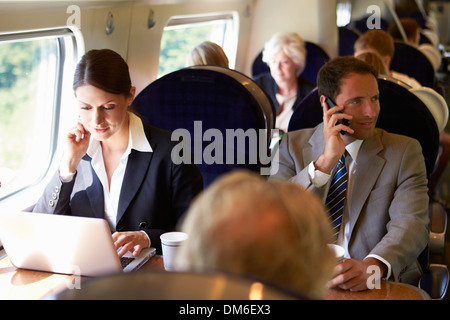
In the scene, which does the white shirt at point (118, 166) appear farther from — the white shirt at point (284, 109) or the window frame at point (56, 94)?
the white shirt at point (284, 109)

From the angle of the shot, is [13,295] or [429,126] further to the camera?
[429,126]

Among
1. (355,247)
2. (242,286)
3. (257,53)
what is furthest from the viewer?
(257,53)

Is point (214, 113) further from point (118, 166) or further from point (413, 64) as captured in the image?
point (413, 64)

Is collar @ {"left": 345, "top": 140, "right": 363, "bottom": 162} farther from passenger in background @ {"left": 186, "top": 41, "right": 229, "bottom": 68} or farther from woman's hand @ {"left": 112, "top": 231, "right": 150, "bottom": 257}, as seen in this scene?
passenger in background @ {"left": 186, "top": 41, "right": 229, "bottom": 68}

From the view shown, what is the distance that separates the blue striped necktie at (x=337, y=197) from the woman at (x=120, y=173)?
48 centimetres

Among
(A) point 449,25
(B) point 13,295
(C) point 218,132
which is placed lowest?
(B) point 13,295

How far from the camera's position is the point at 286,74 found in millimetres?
3697

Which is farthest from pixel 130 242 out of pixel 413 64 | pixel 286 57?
pixel 413 64

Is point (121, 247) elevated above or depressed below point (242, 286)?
below

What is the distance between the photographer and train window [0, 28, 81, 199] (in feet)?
7.61

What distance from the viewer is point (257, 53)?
443 centimetres
